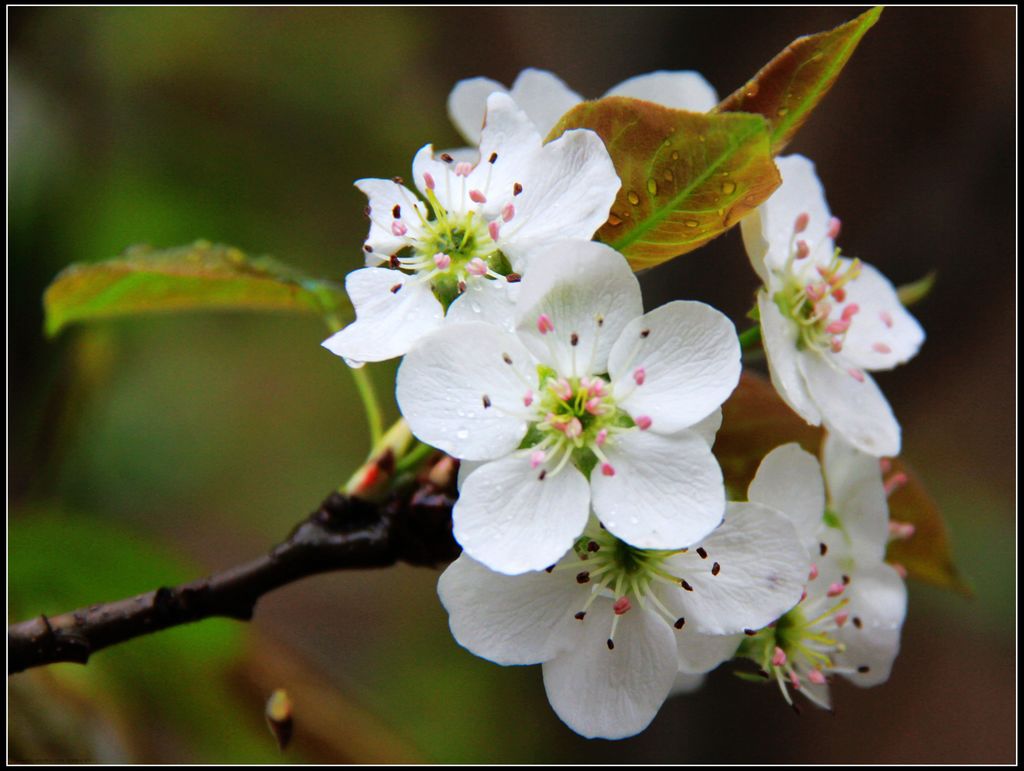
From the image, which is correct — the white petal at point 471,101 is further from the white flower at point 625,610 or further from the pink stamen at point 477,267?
the white flower at point 625,610

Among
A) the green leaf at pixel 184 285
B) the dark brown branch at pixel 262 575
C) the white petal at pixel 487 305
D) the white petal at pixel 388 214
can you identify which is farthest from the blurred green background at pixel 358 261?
the white petal at pixel 487 305

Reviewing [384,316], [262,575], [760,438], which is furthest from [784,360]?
[262,575]

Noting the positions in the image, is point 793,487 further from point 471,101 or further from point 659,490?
point 471,101

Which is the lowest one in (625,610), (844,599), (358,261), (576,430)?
(358,261)

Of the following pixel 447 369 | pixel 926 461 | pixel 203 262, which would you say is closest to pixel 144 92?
pixel 203 262

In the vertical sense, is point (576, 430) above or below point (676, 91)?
below

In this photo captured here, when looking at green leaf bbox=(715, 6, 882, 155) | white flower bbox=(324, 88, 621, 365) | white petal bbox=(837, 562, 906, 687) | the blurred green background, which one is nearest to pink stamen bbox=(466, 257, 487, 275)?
white flower bbox=(324, 88, 621, 365)
